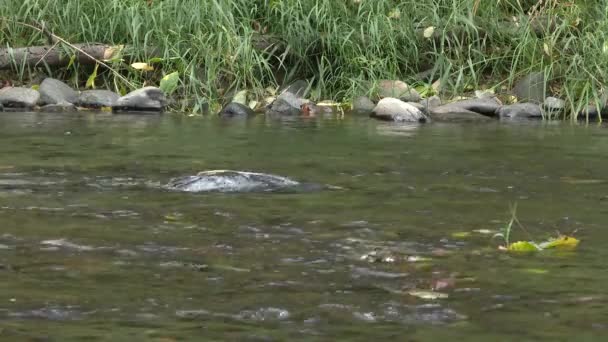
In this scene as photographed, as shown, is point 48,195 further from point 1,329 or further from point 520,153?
point 520,153

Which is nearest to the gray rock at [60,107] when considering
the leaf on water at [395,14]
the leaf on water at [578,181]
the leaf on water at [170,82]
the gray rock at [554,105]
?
the leaf on water at [170,82]

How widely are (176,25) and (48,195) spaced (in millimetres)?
5661

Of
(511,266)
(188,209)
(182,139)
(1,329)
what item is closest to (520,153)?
(182,139)

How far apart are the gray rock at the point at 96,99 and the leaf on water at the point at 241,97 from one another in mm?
977

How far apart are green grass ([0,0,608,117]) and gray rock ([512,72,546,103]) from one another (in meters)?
0.08

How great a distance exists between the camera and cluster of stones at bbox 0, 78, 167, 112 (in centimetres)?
1008

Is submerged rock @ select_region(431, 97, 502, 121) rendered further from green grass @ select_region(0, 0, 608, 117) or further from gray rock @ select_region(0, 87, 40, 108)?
gray rock @ select_region(0, 87, 40, 108)

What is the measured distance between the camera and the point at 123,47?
A: 414 inches

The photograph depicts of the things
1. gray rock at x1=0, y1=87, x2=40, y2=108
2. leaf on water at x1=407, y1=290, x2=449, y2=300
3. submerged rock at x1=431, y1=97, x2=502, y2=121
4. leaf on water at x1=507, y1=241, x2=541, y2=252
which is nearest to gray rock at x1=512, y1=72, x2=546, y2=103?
submerged rock at x1=431, y1=97, x2=502, y2=121

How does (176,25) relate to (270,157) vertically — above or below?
above

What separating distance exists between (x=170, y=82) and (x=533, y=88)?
115 inches

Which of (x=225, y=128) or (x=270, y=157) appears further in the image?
(x=225, y=128)

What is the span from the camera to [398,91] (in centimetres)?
1026

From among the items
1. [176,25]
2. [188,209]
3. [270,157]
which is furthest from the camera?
[176,25]
